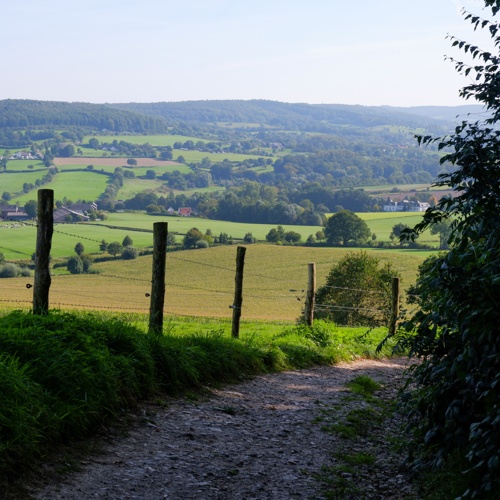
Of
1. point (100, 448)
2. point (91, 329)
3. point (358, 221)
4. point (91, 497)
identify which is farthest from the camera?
point (358, 221)

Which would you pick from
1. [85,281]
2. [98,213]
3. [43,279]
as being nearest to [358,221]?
[98,213]

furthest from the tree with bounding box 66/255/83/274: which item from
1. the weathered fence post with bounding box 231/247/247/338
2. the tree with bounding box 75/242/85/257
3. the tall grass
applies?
the tall grass

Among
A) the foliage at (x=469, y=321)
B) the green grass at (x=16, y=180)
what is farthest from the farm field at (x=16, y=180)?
the foliage at (x=469, y=321)

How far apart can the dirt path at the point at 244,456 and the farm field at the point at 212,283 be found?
22.1 m

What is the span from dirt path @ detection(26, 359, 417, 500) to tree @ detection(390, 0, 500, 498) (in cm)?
118

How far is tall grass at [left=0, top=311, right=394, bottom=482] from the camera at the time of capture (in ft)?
19.8

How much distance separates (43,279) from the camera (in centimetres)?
917

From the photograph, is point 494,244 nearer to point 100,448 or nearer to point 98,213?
point 100,448

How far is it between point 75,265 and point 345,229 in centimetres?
3384

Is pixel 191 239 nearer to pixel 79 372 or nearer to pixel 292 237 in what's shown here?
pixel 292 237

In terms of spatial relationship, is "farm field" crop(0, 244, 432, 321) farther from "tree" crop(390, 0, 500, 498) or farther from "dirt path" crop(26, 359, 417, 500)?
"tree" crop(390, 0, 500, 498)

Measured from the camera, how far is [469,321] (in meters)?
4.50

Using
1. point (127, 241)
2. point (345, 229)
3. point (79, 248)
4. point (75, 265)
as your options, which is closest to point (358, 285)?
point (75, 265)

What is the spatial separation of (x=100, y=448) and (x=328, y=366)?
8.44 metres
